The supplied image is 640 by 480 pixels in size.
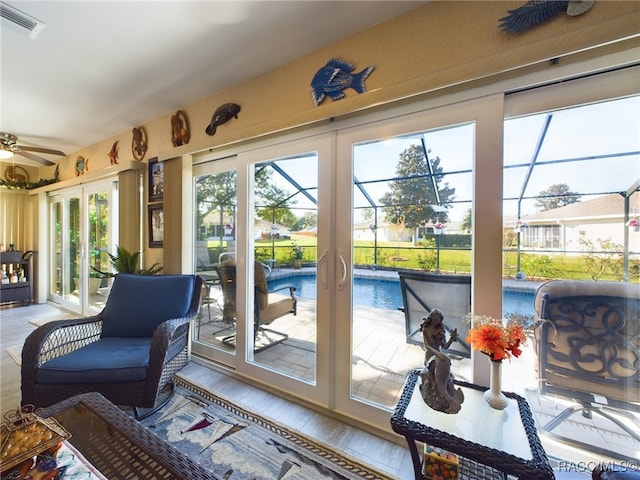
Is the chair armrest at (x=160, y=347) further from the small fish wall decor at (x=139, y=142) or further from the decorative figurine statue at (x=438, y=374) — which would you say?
the small fish wall decor at (x=139, y=142)

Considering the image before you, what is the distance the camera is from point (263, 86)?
6.69ft

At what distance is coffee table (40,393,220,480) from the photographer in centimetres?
85

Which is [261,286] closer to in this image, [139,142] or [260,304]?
[260,304]

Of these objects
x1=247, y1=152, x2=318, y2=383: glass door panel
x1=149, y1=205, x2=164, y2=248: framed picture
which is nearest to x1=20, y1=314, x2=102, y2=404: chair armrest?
x1=149, y1=205, x2=164, y2=248: framed picture

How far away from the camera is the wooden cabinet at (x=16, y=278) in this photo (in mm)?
4215

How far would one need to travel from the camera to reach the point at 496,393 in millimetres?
1132

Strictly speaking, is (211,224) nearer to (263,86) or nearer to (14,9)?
(263,86)

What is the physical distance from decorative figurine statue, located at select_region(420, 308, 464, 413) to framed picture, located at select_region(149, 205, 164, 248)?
9.21 ft

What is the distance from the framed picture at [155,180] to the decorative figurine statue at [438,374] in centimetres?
289

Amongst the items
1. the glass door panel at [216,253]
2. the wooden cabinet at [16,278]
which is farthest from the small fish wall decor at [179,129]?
the wooden cabinet at [16,278]

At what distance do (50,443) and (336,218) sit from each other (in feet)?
5.09

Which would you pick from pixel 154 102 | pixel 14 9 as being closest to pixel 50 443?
pixel 14 9

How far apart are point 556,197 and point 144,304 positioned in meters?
2.78

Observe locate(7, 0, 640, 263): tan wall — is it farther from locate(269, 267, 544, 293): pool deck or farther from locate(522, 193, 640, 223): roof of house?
locate(269, 267, 544, 293): pool deck
